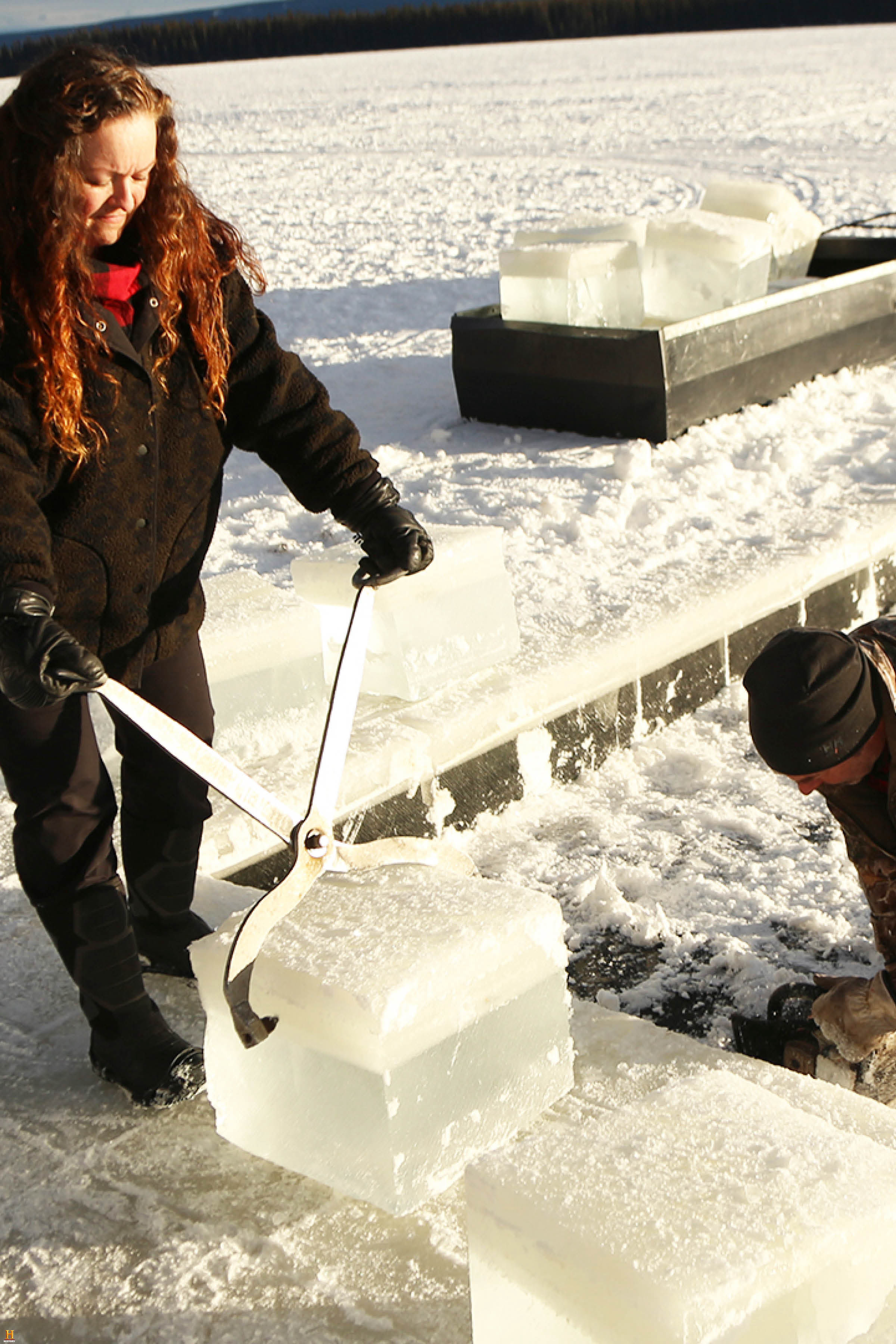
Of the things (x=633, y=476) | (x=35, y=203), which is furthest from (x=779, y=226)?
(x=35, y=203)

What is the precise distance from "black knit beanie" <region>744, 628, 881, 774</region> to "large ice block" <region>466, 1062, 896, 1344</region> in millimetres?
616

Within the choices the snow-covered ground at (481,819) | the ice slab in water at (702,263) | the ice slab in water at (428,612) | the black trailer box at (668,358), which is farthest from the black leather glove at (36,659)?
the ice slab in water at (702,263)

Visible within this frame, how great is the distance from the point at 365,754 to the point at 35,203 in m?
1.60

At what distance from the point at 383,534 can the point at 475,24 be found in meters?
32.8

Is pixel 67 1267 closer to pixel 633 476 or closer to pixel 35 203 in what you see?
pixel 35 203

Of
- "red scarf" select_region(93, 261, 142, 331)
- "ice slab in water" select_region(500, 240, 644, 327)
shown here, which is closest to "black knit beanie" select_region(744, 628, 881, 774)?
"red scarf" select_region(93, 261, 142, 331)

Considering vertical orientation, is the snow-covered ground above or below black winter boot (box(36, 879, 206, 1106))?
below

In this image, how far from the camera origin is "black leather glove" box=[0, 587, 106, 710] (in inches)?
71.9

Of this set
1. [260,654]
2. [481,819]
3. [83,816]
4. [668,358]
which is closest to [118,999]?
[83,816]

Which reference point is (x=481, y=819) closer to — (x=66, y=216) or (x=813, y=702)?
(x=813, y=702)

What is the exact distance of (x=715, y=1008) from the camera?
2.80 meters

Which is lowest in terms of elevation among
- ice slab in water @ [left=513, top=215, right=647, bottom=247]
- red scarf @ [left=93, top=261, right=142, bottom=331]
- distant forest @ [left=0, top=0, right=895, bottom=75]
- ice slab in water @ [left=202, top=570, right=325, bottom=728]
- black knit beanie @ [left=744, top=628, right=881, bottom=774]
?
ice slab in water @ [left=202, top=570, right=325, bottom=728]

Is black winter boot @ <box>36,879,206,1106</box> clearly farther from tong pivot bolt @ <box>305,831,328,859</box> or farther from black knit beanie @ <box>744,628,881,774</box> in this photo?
black knit beanie @ <box>744,628,881,774</box>

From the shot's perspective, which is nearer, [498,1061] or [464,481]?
[498,1061]
